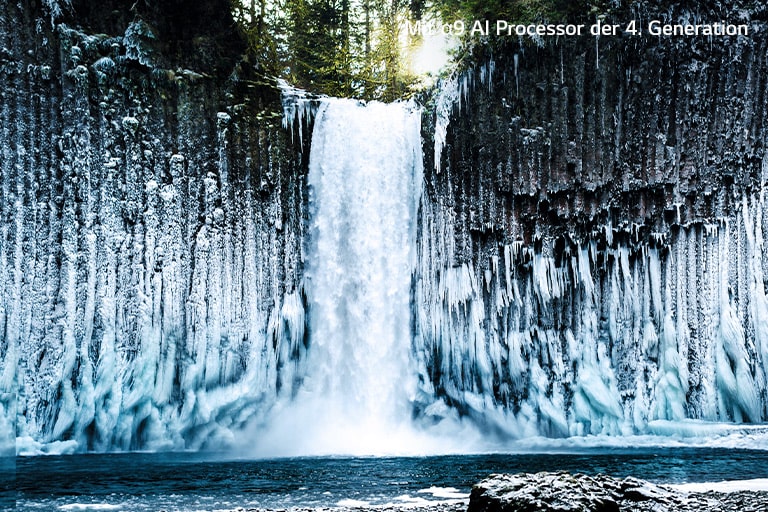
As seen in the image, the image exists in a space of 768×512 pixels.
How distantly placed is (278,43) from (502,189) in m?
11.9

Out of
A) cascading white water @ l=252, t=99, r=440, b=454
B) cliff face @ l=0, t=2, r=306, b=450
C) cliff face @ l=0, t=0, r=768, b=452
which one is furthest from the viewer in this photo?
cascading white water @ l=252, t=99, r=440, b=454

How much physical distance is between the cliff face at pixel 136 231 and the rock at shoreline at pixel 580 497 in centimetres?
1116

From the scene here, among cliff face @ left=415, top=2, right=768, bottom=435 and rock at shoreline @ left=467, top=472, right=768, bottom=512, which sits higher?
cliff face @ left=415, top=2, right=768, bottom=435

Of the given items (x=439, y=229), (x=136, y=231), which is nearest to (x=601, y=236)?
(x=439, y=229)

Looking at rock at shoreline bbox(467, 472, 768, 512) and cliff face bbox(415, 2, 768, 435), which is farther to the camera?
cliff face bbox(415, 2, 768, 435)

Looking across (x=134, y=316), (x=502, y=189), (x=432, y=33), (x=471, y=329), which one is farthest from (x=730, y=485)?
(x=432, y=33)

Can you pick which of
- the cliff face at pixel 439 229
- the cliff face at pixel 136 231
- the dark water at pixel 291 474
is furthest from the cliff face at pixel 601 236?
the cliff face at pixel 136 231

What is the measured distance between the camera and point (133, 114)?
1803cm

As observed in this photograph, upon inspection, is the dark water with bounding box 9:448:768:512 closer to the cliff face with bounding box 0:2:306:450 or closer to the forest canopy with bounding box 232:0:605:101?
the cliff face with bounding box 0:2:306:450

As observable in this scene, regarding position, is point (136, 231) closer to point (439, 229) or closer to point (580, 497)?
point (439, 229)

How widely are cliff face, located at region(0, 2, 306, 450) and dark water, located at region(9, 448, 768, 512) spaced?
1.69 metres

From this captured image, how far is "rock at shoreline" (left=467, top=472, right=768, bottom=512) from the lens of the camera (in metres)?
7.16

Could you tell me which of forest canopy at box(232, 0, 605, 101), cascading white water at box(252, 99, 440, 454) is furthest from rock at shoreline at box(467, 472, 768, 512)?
forest canopy at box(232, 0, 605, 101)

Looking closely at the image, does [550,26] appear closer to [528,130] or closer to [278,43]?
[528,130]
